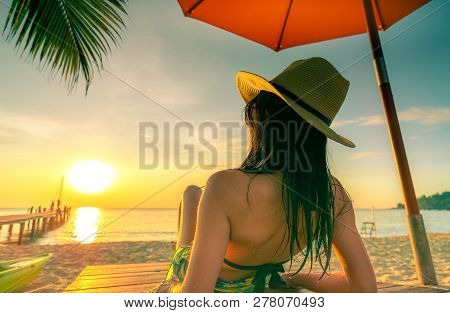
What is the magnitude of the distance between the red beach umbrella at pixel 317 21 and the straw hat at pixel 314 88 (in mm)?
2159

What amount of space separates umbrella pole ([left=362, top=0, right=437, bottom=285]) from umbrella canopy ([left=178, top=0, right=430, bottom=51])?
596 millimetres

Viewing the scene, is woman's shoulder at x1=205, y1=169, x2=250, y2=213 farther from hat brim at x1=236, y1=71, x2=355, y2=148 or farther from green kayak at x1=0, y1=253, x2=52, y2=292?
green kayak at x1=0, y1=253, x2=52, y2=292

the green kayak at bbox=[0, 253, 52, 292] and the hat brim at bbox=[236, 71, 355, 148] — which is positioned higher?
the hat brim at bbox=[236, 71, 355, 148]

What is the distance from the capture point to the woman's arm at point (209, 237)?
36.4 inches

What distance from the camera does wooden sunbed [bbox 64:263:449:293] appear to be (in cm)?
243

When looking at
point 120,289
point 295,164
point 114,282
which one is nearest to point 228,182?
point 295,164

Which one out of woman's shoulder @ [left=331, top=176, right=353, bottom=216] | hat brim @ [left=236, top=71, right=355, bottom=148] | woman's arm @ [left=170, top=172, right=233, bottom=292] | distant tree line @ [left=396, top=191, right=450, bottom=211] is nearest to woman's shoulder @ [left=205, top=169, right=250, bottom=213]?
woman's arm @ [left=170, top=172, right=233, bottom=292]

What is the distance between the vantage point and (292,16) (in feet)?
13.1

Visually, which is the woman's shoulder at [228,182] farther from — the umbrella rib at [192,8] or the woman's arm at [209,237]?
the umbrella rib at [192,8]

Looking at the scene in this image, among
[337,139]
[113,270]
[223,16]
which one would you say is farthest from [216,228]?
[223,16]

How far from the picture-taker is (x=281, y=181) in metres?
1.07

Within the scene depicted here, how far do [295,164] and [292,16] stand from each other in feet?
11.6

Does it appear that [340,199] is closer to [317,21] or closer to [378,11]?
[317,21]
